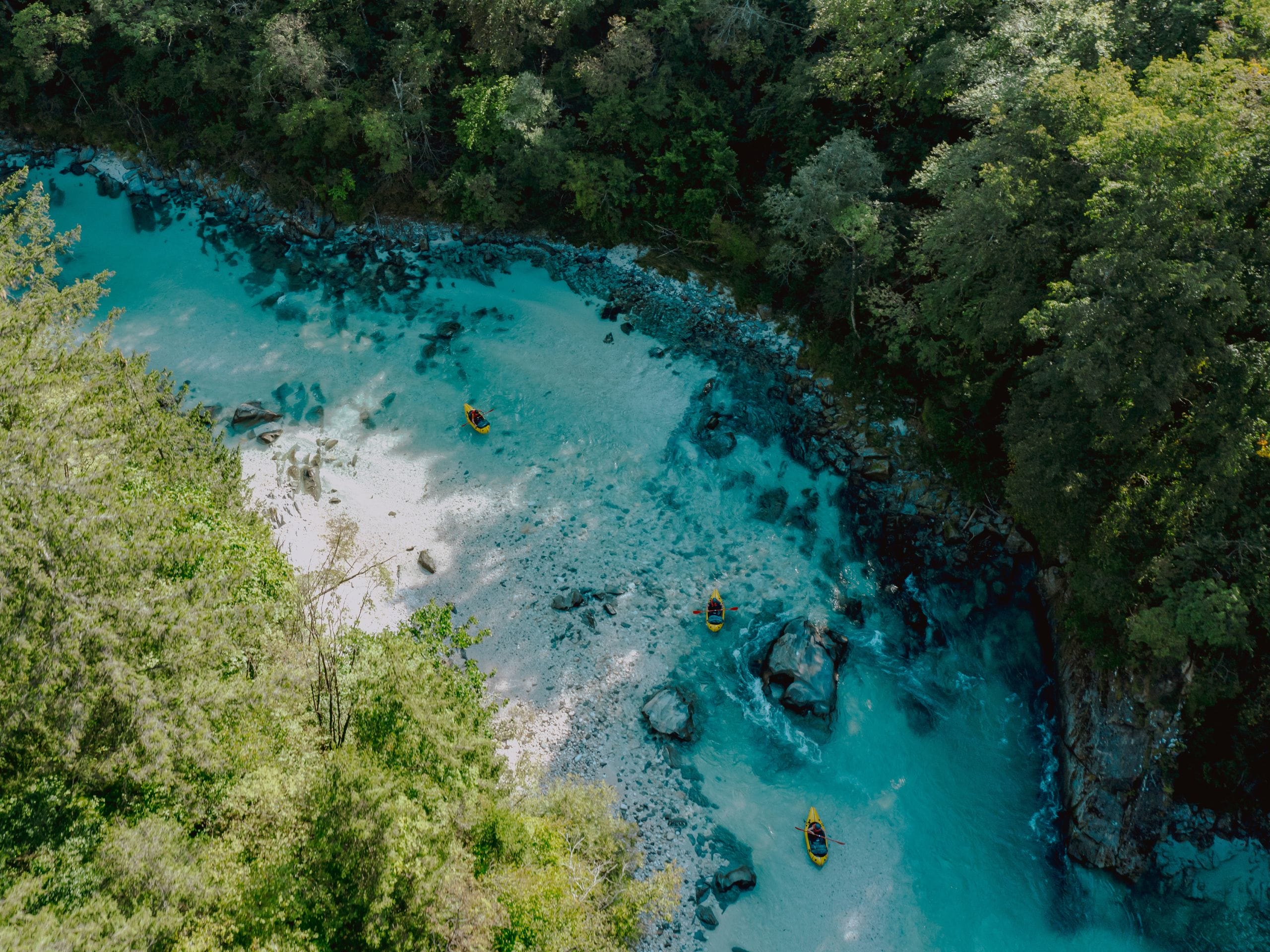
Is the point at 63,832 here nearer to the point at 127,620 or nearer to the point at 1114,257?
the point at 127,620

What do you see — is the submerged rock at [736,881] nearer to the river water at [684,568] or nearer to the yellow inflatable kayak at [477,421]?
the river water at [684,568]

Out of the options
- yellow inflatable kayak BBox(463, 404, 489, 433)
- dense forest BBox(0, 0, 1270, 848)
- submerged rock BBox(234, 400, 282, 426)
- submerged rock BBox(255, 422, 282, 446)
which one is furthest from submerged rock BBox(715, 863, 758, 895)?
submerged rock BBox(234, 400, 282, 426)

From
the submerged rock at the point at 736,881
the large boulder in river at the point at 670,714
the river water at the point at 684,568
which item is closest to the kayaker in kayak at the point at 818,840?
the river water at the point at 684,568

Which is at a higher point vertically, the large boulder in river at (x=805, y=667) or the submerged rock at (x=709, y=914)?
the large boulder in river at (x=805, y=667)

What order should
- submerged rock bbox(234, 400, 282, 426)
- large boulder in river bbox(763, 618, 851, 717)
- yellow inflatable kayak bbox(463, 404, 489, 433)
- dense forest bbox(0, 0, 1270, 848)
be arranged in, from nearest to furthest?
1. dense forest bbox(0, 0, 1270, 848)
2. large boulder in river bbox(763, 618, 851, 717)
3. yellow inflatable kayak bbox(463, 404, 489, 433)
4. submerged rock bbox(234, 400, 282, 426)

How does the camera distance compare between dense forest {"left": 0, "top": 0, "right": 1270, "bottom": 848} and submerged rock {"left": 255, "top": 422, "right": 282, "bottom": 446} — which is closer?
dense forest {"left": 0, "top": 0, "right": 1270, "bottom": 848}

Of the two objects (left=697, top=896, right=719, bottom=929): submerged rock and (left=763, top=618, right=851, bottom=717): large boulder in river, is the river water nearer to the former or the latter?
(left=697, top=896, right=719, bottom=929): submerged rock

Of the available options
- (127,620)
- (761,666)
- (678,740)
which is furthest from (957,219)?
(127,620)
